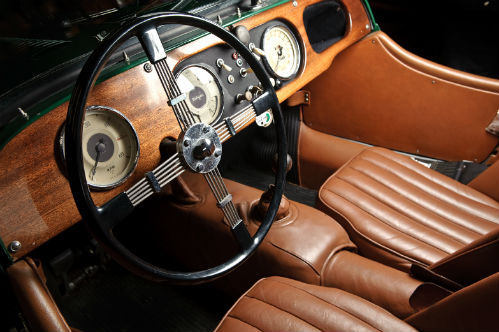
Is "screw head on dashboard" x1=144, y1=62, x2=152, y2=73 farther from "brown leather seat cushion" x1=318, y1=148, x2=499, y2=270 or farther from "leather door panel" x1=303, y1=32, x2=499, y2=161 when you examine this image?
"leather door panel" x1=303, y1=32, x2=499, y2=161

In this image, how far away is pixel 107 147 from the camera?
101 centimetres

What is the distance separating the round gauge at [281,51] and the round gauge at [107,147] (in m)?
0.67

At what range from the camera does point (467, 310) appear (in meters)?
0.66

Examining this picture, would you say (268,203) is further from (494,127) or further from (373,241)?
(494,127)

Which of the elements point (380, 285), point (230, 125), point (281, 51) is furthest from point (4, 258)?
point (281, 51)

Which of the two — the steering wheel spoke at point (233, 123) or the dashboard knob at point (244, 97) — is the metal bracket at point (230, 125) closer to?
the steering wheel spoke at point (233, 123)

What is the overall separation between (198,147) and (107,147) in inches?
11.3

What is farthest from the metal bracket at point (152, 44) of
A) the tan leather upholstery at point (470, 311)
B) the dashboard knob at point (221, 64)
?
the tan leather upholstery at point (470, 311)

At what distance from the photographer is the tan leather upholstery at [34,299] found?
84 cm

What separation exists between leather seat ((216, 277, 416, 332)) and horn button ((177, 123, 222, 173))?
0.37 meters

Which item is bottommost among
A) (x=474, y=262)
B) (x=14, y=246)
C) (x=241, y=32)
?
(x=474, y=262)

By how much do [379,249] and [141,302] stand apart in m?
1.04

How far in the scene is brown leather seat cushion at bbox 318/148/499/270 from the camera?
1.19m

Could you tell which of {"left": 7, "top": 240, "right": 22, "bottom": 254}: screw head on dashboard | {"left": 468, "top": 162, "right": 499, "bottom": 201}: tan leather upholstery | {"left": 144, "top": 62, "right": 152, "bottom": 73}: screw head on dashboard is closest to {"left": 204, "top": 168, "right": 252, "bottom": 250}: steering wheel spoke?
{"left": 144, "top": 62, "right": 152, "bottom": 73}: screw head on dashboard
